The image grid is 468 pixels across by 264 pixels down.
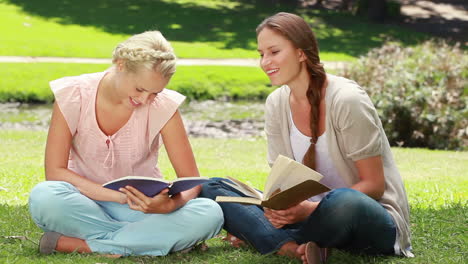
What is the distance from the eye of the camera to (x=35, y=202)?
371 cm

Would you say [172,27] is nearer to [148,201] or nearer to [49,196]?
[49,196]

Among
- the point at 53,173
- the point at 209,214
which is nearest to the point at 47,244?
the point at 53,173

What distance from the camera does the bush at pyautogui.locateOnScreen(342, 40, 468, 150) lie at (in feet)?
33.0

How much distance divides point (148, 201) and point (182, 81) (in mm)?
11584

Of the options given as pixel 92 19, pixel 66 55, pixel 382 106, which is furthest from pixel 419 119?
→ pixel 92 19

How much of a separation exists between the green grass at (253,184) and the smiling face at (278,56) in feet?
2.78

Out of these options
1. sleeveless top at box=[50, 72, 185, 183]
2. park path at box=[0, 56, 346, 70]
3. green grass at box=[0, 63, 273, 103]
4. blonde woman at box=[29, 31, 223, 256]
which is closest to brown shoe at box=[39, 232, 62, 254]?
blonde woman at box=[29, 31, 223, 256]

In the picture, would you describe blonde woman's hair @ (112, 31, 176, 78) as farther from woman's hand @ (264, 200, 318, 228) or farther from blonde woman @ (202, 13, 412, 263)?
woman's hand @ (264, 200, 318, 228)

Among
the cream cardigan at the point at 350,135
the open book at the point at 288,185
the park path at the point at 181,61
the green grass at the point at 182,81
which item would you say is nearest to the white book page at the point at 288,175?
the open book at the point at 288,185

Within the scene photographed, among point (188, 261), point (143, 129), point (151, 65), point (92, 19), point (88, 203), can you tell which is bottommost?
point (92, 19)

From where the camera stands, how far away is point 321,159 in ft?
12.1

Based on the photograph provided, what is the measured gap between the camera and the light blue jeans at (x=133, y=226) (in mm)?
3705

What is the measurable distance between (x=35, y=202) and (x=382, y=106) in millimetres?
7015

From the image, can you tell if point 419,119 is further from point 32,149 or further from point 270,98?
point 270,98
